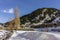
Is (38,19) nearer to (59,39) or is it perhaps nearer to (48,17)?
(48,17)

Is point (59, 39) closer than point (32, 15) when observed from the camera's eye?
Yes

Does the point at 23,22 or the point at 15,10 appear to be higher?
the point at 15,10

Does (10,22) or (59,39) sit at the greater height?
(10,22)

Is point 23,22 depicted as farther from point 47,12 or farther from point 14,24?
point 47,12

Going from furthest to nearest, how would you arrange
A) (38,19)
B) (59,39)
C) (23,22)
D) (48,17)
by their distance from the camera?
(23,22) < (38,19) < (48,17) < (59,39)

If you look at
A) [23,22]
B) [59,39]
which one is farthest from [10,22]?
[59,39]

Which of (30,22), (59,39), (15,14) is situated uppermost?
(15,14)

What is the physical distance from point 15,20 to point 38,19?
7.98 feet

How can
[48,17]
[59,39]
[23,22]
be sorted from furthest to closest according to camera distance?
1. [23,22]
2. [48,17]
3. [59,39]

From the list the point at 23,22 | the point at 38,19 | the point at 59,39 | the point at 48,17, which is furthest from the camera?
the point at 23,22

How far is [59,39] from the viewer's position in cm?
207

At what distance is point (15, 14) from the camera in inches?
593

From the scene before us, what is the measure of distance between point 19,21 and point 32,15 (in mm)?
1829

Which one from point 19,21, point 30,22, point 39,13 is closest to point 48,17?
point 39,13
